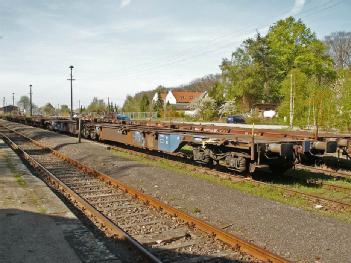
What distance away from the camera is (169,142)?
52.2 feet

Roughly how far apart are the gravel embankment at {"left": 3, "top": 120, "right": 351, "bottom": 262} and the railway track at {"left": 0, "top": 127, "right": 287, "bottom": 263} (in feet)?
1.58

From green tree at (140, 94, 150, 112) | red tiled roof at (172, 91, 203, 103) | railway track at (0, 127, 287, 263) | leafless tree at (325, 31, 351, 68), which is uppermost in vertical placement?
leafless tree at (325, 31, 351, 68)

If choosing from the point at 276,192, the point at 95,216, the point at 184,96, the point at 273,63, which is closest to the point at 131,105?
the point at 184,96

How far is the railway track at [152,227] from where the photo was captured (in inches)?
241

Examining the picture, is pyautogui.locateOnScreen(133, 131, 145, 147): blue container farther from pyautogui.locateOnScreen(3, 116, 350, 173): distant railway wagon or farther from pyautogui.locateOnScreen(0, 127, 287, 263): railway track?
pyautogui.locateOnScreen(0, 127, 287, 263): railway track

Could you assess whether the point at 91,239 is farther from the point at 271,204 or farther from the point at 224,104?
the point at 224,104

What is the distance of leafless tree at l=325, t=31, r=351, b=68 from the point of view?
245ft

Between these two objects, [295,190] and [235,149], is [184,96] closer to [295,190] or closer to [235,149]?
[235,149]

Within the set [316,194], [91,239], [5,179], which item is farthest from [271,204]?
[5,179]

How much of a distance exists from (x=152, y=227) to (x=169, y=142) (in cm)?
843

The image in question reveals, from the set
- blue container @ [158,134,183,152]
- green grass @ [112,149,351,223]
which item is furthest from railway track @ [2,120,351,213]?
blue container @ [158,134,183,152]

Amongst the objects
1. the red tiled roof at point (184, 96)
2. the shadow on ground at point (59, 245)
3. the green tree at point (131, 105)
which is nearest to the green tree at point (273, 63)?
the green tree at point (131, 105)

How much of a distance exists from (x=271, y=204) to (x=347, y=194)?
9.59ft

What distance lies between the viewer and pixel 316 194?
10781 millimetres
